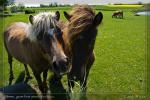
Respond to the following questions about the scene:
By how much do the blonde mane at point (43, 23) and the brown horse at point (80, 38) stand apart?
0.25m

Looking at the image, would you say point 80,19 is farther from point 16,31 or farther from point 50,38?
point 16,31

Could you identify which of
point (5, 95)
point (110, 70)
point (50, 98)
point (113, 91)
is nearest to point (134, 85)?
point (113, 91)

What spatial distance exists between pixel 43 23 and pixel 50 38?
28 centimetres

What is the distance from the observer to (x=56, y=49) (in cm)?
468

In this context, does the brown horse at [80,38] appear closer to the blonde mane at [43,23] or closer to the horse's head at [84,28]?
the horse's head at [84,28]

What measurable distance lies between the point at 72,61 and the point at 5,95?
1.12 m

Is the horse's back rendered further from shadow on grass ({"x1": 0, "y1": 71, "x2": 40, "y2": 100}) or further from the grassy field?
shadow on grass ({"x1": 0, "y1": 71, "x2": 40, "y2": 100})

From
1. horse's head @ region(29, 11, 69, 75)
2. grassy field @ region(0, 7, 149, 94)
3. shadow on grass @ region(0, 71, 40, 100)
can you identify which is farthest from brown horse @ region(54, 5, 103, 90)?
shadow on grass @ region(0, 71, 40, 100)

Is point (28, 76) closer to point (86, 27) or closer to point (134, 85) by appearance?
point (134, 85)

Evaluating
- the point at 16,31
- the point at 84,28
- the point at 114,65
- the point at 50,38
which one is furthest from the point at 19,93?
the point at 114,65

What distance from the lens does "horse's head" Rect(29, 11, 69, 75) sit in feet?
15.0

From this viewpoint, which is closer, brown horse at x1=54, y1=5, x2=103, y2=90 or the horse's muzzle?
the horse's muzzle

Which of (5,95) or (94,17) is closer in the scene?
(5,95)

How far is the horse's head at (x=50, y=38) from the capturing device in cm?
457
